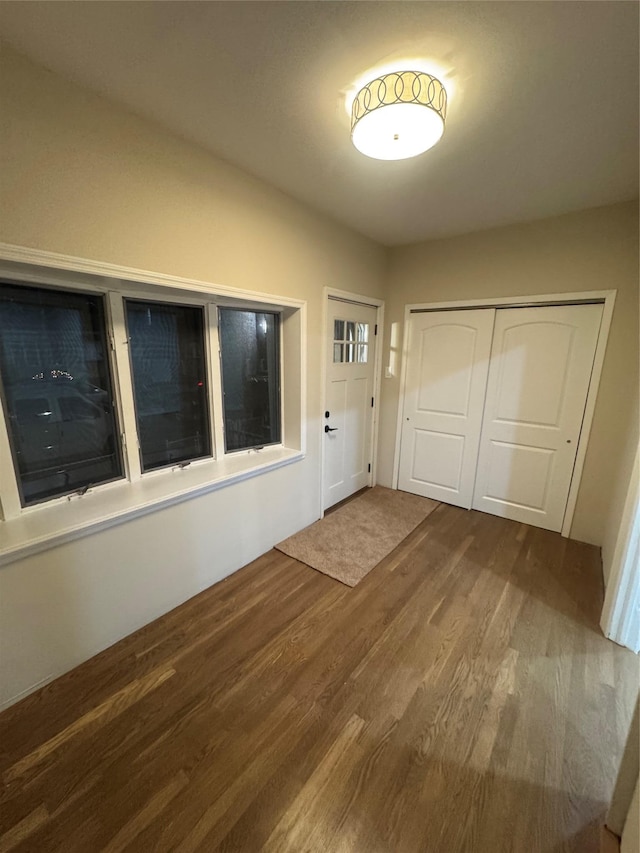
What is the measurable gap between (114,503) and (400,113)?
2169mm

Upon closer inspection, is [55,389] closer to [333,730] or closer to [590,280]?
[333,730]

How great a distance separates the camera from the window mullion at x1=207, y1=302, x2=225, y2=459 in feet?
7.16

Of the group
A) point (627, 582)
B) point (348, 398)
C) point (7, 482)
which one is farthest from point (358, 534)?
point (7, 482)

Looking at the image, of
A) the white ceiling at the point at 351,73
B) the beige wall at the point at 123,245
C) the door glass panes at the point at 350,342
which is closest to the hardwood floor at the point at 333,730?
the beige wall at the point at 123,245

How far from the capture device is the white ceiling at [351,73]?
1063 mm

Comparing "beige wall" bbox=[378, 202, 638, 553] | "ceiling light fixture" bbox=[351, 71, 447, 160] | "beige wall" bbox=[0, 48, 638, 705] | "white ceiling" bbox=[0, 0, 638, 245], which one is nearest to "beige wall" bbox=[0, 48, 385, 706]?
"beige wall" bbox=[0, 48, 638, 705]

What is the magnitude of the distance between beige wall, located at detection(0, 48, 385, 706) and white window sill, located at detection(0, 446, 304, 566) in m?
0.06

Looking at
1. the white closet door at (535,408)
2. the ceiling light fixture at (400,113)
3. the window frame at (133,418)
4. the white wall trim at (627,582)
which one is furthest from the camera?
the white closet door at (535,408)

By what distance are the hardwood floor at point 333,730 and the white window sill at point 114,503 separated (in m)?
0.71

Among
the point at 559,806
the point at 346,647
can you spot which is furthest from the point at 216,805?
the point at 559,806

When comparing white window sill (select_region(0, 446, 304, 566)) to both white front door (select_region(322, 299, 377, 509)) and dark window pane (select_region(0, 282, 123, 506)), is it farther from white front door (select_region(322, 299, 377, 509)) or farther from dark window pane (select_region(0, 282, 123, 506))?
A: white front door (select_region(322, 299, 377, 509))

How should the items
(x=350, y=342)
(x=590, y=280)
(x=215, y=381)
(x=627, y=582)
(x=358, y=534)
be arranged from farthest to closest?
(x=350, y=342), (x=358, y=534), (x=590, y=280), (x=215, y=381), (x=627, y=582)

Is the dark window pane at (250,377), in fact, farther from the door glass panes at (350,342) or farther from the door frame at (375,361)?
the door glass panes at (350,342)

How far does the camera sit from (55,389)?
1.62 m
